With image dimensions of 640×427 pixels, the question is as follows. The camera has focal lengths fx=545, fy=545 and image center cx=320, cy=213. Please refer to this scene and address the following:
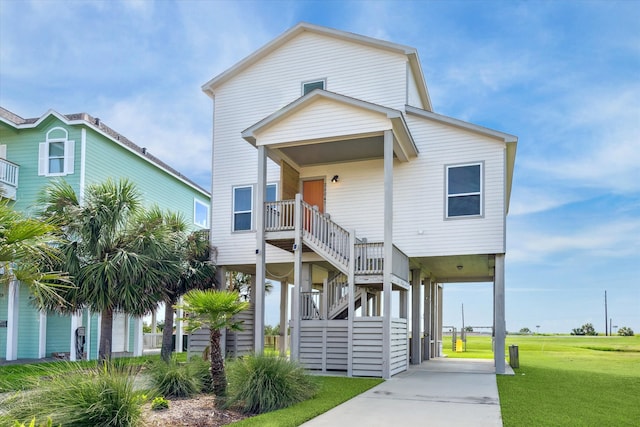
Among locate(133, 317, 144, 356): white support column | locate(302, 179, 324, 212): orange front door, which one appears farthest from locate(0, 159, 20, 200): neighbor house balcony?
locate(302, 179, 324, 212): orange front door

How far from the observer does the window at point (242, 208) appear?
1783cm

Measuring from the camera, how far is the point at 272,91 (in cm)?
1812

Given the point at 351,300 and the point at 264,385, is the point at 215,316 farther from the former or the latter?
the point at 351,300

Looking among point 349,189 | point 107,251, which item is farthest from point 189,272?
point 349,189

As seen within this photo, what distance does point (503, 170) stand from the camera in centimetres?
1527

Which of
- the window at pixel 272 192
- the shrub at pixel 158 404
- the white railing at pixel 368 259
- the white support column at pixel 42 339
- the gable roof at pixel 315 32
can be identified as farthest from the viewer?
the white support column at pixel 42 339

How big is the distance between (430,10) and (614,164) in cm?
1258

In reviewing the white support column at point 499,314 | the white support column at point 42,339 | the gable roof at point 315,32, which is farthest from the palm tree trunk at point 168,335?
the white support column at point 499,314

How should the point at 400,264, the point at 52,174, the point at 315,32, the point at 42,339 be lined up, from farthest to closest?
the point at 52,174 → the point at 42,339 → the point at 315,32 → the point at 400,264

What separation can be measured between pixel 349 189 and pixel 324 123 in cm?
293

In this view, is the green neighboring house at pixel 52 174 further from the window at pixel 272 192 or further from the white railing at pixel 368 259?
the white railing at pixel 368 259

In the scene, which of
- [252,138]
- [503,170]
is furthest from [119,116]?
[503,170]

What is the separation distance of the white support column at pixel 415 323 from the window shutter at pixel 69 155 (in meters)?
13.2

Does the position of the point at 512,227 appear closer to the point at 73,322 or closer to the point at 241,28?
the point at 241,28
